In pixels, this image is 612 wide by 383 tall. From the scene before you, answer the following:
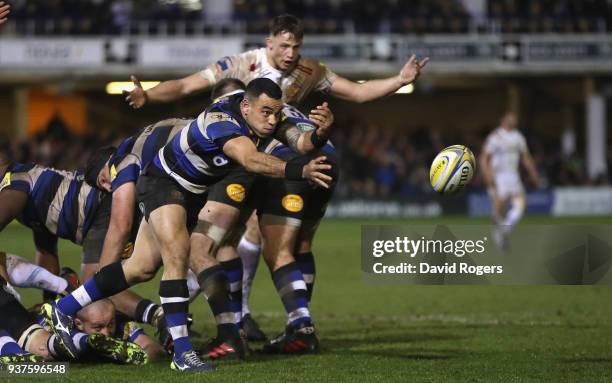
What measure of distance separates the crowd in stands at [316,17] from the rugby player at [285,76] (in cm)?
2297

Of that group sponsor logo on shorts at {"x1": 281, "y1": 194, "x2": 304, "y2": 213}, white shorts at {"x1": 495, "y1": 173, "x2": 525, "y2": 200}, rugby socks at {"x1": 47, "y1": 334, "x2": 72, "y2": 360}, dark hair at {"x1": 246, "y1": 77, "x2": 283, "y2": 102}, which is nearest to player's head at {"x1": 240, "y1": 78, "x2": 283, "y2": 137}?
dark hair at {"x1": 246, "y1": 77, "x2": 283, "y2": 102}

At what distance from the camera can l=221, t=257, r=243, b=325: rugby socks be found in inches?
337

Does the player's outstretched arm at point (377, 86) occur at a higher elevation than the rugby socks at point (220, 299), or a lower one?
higher

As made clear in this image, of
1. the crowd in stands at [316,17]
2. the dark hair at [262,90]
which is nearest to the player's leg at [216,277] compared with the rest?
the dark hair at [262,90]

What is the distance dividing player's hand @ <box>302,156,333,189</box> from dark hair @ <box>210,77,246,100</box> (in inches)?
91.1

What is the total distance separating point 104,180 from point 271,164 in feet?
7.07

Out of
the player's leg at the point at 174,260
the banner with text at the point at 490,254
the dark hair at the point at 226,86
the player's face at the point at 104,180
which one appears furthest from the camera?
the dark hair at the point at 226,86

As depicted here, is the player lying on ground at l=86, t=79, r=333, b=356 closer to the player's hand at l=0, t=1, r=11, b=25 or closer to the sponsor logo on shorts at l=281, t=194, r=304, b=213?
the sponsor logo on shorts at l=281, t=194, r=304, b=213

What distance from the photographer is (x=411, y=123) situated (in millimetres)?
39656

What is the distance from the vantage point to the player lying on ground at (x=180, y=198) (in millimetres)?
7156

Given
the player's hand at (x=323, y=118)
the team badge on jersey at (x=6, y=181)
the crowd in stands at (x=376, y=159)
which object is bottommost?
the crowd in stands at (x=376, y=159)

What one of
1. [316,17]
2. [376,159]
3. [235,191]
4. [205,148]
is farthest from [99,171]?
[316,17]

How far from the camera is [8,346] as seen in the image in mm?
7176

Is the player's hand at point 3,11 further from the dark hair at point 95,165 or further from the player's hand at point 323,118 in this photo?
the player's hand at point 323,118
